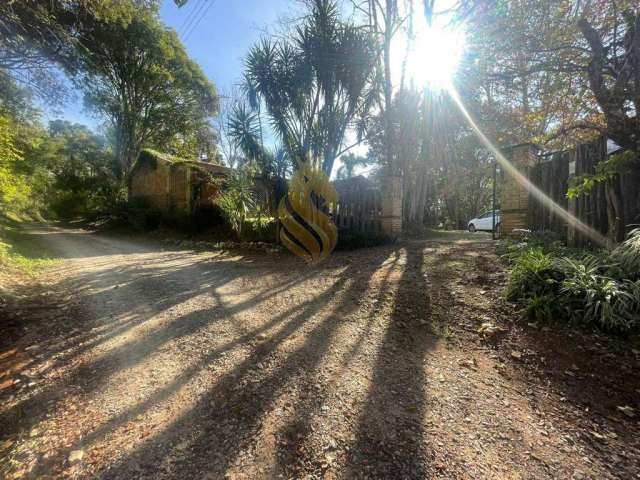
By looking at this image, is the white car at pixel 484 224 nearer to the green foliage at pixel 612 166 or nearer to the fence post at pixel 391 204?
the fence post at pixel 391 204

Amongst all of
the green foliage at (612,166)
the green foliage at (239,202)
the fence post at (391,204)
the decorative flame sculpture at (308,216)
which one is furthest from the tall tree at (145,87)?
the green foliage at (612,166)

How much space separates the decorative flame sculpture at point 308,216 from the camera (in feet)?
20.7

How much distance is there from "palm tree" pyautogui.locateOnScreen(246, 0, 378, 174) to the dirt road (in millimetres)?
5182

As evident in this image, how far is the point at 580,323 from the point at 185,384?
3.18 meters

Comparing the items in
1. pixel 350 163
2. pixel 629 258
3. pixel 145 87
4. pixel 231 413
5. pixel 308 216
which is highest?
pixel 145 87

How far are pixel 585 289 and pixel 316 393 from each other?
8.24 feet

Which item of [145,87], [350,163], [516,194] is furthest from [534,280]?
[350,163]

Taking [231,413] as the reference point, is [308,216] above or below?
above

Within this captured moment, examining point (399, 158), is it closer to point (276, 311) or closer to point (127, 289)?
point (276, 311)

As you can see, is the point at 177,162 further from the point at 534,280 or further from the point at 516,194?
the point at 534,280

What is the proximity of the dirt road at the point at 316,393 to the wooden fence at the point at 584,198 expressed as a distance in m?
1.97

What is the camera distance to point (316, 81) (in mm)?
6770

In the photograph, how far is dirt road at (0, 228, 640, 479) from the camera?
125 centimetres

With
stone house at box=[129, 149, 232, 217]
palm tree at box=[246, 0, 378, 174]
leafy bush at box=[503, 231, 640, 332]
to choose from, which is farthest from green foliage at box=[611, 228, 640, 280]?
stone house at box=[129, 149, 232, 217]
